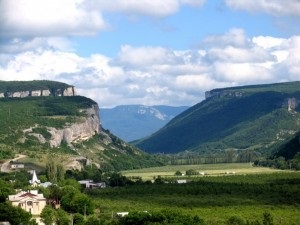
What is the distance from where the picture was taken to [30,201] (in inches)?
3910

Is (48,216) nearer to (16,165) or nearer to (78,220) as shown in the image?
(78,220)

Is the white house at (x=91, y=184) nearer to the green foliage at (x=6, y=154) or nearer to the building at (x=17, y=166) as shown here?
the building at (x=17, y=166)

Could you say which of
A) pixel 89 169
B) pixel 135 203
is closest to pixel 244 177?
pixel 89 169

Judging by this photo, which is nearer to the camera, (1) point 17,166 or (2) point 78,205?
(2) point 78,205

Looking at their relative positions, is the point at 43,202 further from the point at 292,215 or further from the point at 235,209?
the point at 292,215

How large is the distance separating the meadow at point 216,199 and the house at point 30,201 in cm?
802

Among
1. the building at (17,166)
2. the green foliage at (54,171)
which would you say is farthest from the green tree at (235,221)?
the building at (17,166)

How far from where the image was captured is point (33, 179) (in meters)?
128

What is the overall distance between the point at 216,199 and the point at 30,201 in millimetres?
30398

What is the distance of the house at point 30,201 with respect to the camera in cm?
9875

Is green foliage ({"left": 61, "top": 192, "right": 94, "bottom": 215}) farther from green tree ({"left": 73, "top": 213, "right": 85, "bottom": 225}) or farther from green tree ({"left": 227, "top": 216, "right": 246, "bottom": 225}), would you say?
green tree ({"left": 227, "top": 216, "right": 246, "bottom": 225})

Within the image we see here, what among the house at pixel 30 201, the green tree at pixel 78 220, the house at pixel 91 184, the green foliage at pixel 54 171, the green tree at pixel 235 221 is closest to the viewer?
the green tree at pixel 235 221

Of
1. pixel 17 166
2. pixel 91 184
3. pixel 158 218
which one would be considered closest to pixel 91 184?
pixel 91 184

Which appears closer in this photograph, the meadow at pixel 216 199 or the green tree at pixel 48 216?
the green tree at pixel 48 216
